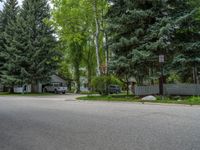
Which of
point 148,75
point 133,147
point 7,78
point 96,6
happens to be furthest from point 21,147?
point 7,78

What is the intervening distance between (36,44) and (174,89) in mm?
22249

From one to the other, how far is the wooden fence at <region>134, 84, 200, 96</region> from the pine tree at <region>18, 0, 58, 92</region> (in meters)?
18.0

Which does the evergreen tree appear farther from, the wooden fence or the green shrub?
the green shrub

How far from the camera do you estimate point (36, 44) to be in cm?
4038

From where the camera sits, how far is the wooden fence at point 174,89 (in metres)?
23.4

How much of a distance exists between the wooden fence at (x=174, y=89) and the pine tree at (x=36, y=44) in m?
18.0

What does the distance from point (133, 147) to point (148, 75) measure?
16.8 metres

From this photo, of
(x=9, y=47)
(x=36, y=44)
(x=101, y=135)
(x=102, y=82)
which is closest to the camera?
(x=101, y=135)

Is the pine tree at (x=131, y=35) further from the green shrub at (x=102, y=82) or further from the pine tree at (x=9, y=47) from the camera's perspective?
the pine tree at (x=9, y=47)

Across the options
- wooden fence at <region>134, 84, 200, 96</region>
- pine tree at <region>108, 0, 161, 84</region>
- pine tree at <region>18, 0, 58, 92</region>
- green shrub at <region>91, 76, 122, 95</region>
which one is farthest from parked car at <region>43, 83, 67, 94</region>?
pine tree at <region>108, 0, 161, 84</region>

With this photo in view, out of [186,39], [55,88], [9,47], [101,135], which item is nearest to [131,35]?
[186,39]

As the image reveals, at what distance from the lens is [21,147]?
6336 mm

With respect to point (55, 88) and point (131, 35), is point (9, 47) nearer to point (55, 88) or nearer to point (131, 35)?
point (55, 88)

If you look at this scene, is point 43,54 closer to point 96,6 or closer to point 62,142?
point 96,6
